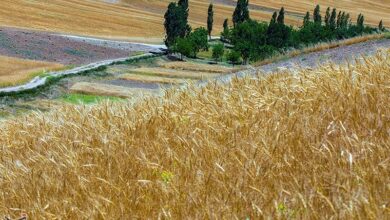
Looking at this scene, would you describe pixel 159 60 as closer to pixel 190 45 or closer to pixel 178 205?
pixel 190 45

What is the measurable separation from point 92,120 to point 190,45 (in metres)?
82.9

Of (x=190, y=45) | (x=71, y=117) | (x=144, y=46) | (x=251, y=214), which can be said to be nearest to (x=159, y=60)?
(x=190, y=45)

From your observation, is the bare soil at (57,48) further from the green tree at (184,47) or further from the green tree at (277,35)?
the green tree at (277,35)

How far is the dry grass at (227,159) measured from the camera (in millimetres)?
4238

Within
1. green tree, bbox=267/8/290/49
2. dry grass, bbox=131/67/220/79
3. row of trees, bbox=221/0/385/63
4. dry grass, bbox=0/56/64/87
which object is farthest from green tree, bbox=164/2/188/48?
dry grass, bbox=0/56/64/87

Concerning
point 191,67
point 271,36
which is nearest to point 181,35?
point 271,36

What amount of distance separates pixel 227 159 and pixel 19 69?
6356cm

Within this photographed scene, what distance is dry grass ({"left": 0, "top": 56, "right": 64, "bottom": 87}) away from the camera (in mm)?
59031

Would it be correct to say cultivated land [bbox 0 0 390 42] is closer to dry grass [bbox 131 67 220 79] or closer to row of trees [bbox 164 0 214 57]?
row of trees [bbox 164 0 214 57]

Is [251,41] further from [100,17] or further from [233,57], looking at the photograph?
[100,17]

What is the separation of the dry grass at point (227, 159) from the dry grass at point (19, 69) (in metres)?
50.7

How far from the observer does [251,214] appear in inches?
161

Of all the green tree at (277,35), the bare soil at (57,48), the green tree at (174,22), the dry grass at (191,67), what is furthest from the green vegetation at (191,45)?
the green tree at (277,35)

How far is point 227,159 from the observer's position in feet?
18.1
